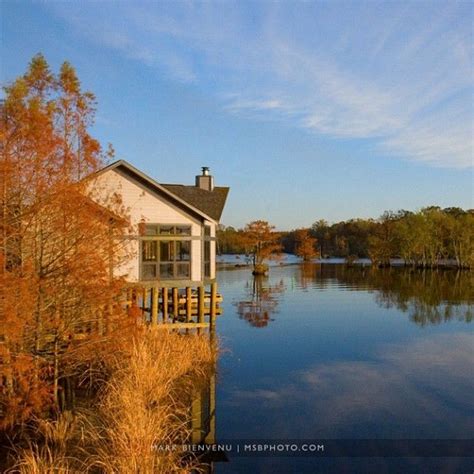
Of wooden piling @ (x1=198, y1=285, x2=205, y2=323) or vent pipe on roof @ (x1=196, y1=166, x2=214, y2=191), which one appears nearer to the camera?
wooden piling @ (x1=198, y1=285, x2=205, y2=323)

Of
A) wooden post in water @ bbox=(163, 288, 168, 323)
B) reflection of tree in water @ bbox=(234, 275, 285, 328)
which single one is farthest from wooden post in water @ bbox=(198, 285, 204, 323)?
reflection of tree in water @ bbox=(234, 275, 285, 328)

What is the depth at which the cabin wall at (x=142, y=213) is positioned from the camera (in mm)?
18750

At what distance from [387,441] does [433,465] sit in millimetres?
1266

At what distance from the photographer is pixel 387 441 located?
10.7 m

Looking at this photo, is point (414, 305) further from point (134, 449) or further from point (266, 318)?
point (134, 449)

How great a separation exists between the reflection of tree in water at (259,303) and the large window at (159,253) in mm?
7632

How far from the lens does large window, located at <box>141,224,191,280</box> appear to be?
19.1 meters

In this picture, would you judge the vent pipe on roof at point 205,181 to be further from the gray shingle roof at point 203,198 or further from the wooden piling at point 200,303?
the wooden piling at point 200,303

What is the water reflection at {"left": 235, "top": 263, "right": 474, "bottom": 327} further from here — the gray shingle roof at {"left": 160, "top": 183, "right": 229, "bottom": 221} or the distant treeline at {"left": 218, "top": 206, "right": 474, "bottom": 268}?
the distant treeline at {"left": 218, "top": 206, "right": 474, "bottom": 268}

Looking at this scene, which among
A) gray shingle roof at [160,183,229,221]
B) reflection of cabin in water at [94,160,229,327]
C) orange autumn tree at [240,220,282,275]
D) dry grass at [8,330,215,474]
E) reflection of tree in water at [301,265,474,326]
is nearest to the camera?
dry grass at [8,330,215,474]

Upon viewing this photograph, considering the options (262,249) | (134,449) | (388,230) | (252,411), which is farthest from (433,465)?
(388,230)

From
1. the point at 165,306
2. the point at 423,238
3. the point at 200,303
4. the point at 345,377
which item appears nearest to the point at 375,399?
the point at 345,377

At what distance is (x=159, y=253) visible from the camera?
19281 millimetres

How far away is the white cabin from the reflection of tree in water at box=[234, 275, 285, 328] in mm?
7580
